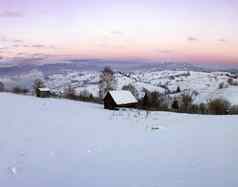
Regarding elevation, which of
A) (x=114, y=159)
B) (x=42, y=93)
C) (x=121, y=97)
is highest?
(x=114, y=159)

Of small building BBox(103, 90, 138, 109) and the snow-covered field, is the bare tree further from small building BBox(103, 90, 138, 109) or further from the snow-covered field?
the snow-covered field

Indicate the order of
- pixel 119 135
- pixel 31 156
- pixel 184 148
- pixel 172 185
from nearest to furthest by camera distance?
pixel 172 185 < pixel 31 156 < pixel 184 148 < pixel 119 135

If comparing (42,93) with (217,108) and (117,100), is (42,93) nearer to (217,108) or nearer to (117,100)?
(117,100)

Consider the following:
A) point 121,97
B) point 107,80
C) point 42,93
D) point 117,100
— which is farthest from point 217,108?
point 42,93

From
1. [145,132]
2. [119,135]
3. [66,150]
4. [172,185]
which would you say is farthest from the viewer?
[145,132]

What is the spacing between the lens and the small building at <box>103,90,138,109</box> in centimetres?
2718

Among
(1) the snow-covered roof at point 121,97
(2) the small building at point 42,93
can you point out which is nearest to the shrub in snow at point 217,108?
(1) the snow-covered roof at point 121,97

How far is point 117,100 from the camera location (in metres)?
27.4

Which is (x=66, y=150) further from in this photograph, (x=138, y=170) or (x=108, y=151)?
(x=138, y=170)

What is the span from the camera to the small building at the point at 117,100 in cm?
2718

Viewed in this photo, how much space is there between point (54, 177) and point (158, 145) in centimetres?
434

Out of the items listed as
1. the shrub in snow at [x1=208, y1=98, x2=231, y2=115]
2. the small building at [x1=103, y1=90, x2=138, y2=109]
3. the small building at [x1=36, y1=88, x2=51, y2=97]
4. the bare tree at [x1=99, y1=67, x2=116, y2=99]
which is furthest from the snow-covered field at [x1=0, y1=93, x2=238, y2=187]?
the bare tree at [x1=99, y1=67, x2=116, y2=99]

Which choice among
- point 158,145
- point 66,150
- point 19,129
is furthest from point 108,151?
point 19,129

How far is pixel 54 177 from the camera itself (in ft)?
18.6
